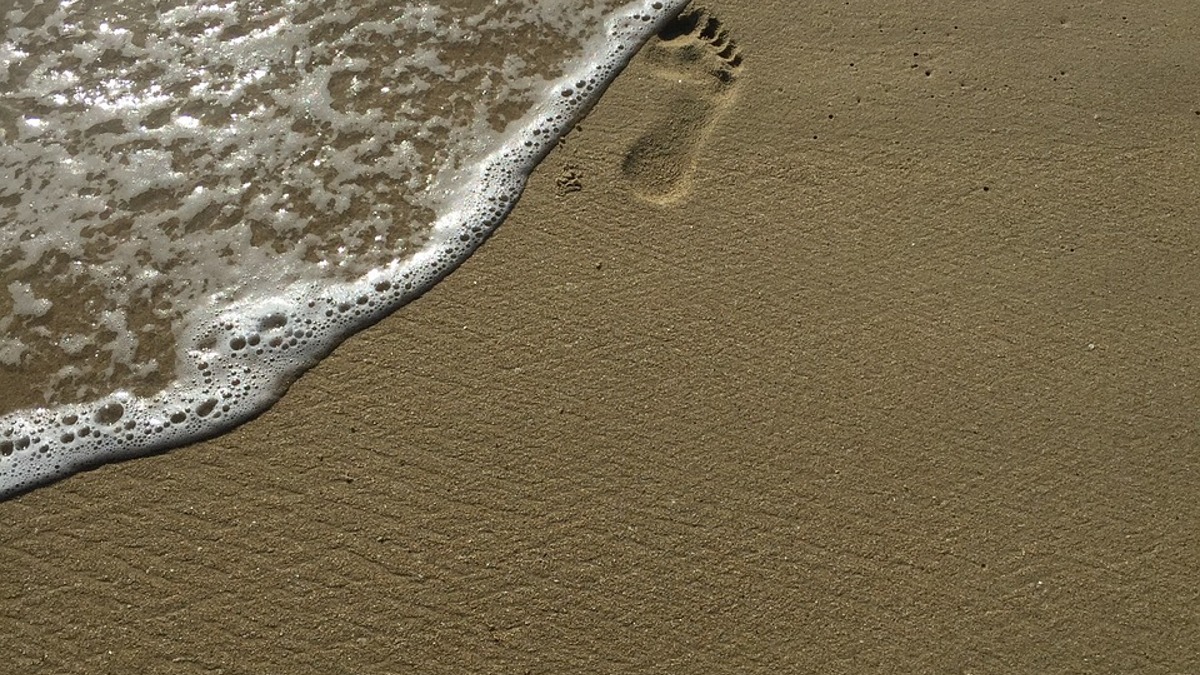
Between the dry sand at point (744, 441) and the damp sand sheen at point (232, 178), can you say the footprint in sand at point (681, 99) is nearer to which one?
the dry sand at point (744, 441)

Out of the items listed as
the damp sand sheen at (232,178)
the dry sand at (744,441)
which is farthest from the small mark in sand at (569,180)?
the damp sand sheen at (232,178)


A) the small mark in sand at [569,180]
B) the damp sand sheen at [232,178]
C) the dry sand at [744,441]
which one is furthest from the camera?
the small mark in sand at [569,180]

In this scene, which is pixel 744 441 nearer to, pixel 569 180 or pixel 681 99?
pixel 569 180

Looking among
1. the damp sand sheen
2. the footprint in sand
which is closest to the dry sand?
the footprint in sand

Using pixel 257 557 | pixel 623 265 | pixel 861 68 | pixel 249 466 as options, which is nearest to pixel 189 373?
pixel 249 466

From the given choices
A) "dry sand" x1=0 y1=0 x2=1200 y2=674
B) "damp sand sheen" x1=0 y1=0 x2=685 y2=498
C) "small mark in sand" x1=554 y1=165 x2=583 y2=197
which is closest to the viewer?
"dry sand" x1=0 y1=0 x2=1200 y2=674

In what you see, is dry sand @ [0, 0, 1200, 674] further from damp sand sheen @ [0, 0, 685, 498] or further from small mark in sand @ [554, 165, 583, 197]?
damp sand sheen @ [0, 0, 685, 498]
